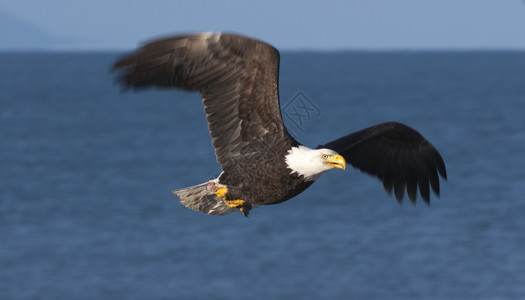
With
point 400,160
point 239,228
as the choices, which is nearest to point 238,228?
point 239,228

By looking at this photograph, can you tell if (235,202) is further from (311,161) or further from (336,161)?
(336,161)

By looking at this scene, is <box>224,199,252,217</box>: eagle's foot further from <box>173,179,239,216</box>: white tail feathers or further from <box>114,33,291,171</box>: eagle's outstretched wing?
<box>114,33,291,171</box>: eagle's outstretched wing

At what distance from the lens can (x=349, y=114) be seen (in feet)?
294

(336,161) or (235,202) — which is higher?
(336,161)

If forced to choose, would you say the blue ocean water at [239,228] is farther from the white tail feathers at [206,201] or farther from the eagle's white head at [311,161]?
the eagle's white head at [311,161]

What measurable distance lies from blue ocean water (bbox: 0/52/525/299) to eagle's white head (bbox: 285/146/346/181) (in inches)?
81.9

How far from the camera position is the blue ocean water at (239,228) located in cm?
3131

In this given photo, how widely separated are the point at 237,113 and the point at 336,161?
1.09 m

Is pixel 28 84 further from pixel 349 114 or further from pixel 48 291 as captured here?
pixel 48 291

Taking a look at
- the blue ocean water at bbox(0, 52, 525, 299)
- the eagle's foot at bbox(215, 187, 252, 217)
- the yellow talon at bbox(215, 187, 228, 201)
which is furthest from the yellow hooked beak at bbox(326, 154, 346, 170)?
the blue ocean water at bbox(0, 52, 525, 299)

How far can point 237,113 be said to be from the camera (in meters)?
10.1

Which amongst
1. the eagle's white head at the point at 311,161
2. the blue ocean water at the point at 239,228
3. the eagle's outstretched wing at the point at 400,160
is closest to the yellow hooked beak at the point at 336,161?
the eagle's white head at the point at 311,161

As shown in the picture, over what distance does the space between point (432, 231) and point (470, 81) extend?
11238cm

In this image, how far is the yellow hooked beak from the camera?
9820mm
